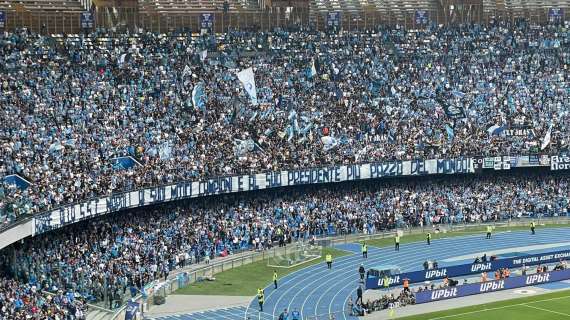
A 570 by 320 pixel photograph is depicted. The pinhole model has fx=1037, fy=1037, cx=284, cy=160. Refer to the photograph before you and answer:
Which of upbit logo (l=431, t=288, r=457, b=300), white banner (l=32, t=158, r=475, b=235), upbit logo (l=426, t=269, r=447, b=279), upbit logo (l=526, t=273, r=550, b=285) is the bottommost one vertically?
upbit logo (l=526, t=273, r=550, b=285)

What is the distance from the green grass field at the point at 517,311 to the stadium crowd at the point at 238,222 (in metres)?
13.5

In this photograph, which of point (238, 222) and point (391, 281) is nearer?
point (391, 281)

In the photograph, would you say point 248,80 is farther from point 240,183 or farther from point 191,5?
point 191,5

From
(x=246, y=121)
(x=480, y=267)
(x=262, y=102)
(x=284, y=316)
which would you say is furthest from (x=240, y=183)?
(x=284, y=316)

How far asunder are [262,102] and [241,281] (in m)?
17.6

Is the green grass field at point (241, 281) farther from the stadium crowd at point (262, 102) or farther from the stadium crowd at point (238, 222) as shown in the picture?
the stadium crowd at point (262, 102)

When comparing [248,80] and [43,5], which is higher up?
[43,5]

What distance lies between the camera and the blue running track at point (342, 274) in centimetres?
4456

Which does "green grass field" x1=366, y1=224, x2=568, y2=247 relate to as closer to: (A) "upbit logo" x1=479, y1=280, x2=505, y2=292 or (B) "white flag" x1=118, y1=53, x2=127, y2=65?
(A) "upbit logo" x1=479, y1=280, x2=505, y2=292

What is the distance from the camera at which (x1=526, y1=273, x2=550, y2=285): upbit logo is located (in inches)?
1996

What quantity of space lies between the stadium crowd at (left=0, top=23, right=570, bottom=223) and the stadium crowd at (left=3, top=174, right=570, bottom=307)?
2080mm

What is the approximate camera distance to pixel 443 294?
4728 cm

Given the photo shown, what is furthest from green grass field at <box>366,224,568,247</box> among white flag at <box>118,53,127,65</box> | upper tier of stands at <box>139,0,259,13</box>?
upper tier of stands at <box>139,0,259,13</box>

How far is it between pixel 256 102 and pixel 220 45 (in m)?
7.10
